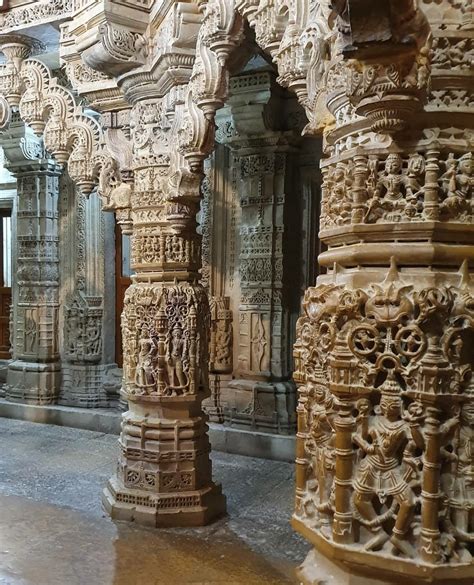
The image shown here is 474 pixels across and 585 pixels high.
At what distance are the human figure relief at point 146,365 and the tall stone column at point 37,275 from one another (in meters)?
3.57

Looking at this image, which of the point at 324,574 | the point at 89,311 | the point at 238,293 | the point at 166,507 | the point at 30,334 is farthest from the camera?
the point at 30,334

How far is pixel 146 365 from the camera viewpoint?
4.46m

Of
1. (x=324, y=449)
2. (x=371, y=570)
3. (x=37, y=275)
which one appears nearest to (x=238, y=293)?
(x=37, y=275)

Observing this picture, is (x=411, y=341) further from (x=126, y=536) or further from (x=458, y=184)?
(x=126, y=536)

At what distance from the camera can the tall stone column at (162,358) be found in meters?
4.38

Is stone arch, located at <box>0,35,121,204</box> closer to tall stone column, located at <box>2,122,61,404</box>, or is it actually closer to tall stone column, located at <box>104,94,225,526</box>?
tall stone column, located at <box>104,94,225,526</box>

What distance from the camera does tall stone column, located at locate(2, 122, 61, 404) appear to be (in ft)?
25.1

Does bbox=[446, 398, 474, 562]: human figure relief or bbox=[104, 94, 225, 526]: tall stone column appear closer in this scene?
bbox=[446, 398, 474, 562]: human figure relief

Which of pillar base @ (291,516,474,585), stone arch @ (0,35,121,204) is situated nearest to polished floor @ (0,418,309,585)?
pillar base @ (291,516,474,585)

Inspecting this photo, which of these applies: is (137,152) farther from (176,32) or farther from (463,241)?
(463,241)

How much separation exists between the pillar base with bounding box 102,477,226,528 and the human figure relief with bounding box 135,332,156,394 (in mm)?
766

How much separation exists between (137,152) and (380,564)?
336cm

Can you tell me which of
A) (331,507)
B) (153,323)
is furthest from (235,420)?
(331,507)

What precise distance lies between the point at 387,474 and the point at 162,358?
2642 mm
